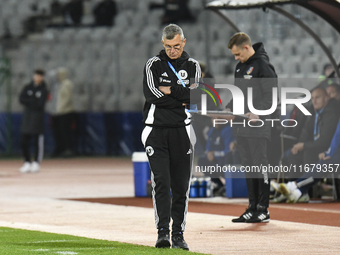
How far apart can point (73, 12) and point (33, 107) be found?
811 centimetres

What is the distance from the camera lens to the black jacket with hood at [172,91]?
7066mm

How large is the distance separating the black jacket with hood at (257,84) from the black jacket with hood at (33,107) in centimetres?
976

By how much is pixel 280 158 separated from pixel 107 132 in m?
13.0

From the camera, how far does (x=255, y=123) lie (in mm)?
9180

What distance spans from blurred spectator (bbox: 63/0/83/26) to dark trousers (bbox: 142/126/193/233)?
1927 centimetres

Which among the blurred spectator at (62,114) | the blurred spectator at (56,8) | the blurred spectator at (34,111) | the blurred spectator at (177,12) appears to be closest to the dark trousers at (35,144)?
the blurred spectator at (34,111)

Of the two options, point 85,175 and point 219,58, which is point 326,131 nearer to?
point 85,175

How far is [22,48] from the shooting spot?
26.0m

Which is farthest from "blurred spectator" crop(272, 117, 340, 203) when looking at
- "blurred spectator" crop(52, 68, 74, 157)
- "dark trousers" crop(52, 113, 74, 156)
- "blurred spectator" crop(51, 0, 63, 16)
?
"blurred spectator" crop(51, 0, 63, 16)

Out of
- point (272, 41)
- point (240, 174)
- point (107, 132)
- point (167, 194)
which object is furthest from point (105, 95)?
point (167, 194)

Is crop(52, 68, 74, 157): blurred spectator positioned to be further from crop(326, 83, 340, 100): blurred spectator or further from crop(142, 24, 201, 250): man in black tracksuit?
crop(142, 24, 201, 250): man in black tracksuit

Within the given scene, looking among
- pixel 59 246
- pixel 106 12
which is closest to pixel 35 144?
pixel 106 12

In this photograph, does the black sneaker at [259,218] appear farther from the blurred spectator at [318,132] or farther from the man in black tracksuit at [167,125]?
the blurred spectator at [318,132]

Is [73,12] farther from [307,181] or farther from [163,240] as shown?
[163,240]
